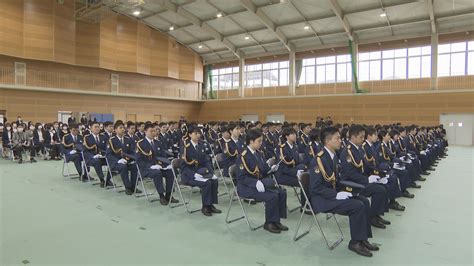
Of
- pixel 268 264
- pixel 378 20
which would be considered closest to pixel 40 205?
pixel 268 264

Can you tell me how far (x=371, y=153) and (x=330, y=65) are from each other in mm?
22237

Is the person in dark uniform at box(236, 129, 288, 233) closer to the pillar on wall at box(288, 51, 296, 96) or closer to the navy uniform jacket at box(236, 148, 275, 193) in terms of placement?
the navy uniform jacket at box(236, 148, 275, 193)

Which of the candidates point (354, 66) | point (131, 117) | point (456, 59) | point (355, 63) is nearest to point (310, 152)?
point (354, 66)

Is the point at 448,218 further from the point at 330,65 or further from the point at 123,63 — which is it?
the point at 123,63

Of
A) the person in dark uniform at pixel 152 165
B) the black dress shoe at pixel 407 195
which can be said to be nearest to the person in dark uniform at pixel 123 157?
the person in dark uniform at pixel 152 165

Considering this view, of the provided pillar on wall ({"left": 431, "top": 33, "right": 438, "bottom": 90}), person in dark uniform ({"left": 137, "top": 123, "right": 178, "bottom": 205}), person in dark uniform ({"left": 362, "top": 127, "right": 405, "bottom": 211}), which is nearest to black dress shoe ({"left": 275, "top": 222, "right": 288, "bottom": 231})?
person in dark uniform ({"left": 362, "top": 127, "right": 405, "bottom": 211})

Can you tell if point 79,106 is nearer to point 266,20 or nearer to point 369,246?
point 266,20

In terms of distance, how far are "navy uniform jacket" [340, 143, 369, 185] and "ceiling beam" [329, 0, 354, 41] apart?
56.9ft

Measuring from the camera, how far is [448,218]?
5.69 meters

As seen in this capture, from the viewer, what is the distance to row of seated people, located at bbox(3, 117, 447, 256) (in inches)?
173

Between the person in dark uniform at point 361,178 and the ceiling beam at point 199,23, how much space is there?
21203mm

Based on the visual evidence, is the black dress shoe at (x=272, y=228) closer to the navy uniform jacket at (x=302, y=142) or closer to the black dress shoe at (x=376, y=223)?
the black dress shoe at (x=376, y=223)

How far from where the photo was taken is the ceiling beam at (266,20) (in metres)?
21.7

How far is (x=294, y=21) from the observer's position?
23719 millimetres
